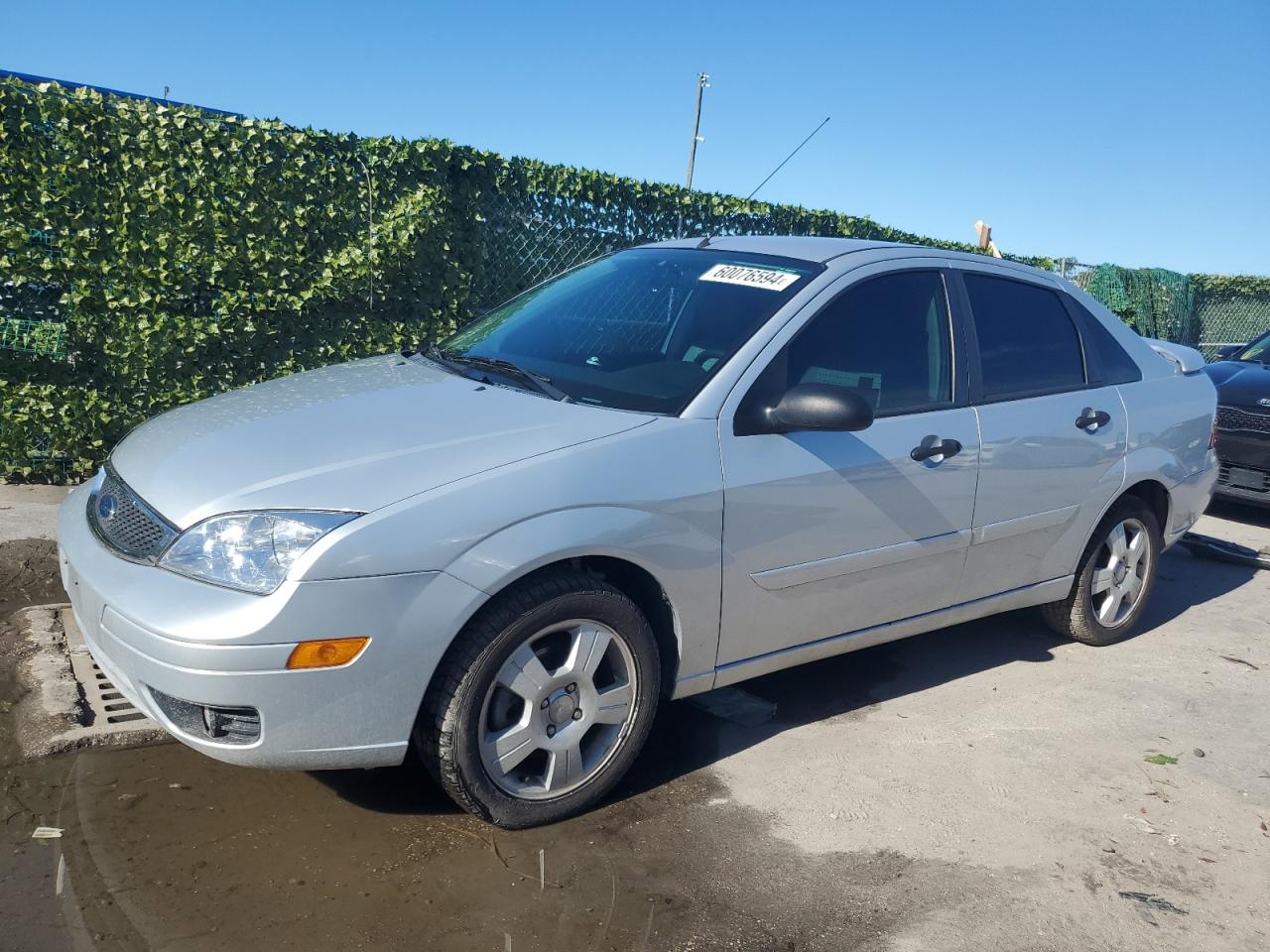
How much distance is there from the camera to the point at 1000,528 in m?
4.18

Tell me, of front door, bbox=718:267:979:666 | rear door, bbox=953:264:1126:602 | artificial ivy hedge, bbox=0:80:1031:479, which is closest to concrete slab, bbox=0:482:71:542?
artificial ivy hedge, bbox=0:80:1031:479

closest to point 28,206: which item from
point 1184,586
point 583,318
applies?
point 583,318

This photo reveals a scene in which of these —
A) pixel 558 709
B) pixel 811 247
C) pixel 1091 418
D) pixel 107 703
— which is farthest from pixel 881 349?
pixel 107 703

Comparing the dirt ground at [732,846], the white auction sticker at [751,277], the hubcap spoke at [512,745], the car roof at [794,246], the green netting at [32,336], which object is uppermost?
the car roof at [794,246]

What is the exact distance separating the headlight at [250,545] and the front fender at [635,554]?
363 mm

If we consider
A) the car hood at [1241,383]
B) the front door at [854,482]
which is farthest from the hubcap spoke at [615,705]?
the car hood at [1241,383]

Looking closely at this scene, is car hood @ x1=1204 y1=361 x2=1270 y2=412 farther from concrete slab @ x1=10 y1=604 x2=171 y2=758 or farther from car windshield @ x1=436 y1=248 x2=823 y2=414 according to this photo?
concrete slab @ x1=10 y1=604 x2=171 y2=758

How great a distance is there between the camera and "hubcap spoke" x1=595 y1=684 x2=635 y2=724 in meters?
3.18

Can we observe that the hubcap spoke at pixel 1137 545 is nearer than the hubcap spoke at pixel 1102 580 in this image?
No

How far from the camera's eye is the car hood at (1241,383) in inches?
307

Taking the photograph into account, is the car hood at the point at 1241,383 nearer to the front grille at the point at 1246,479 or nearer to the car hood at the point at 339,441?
the front grille at the point at 1246,479

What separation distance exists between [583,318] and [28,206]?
12.2 feet

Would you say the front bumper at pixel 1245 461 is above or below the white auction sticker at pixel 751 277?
below

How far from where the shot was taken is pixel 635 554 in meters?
3.10
